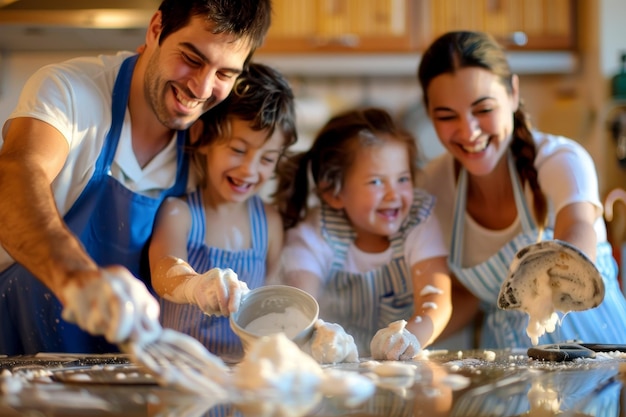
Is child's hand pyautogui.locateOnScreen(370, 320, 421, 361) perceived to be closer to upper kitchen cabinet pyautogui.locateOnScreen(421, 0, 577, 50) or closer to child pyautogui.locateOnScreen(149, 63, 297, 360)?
child pyautogui.locateOnScreen(149, 63, 297, 360)

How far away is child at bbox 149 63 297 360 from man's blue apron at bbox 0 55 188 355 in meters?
0.05

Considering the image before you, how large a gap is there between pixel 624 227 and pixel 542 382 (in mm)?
1566

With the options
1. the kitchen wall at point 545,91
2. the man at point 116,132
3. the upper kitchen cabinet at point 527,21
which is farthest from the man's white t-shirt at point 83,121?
the upper kitchen cabinet at point 527,21

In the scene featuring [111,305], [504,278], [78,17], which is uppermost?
[78,17]

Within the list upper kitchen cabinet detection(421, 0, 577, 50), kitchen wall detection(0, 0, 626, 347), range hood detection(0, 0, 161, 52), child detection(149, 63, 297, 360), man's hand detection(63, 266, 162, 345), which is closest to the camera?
man's hand detection(63, 266, 162, 345)

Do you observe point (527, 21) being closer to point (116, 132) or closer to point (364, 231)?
point (364, 231)

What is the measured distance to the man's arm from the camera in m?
0.87

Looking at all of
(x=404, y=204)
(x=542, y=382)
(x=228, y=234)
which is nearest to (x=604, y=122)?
(x=404, y=204)

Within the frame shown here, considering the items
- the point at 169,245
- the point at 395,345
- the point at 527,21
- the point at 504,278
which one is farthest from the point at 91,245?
the point at 527,21

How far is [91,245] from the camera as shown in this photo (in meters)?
1.45

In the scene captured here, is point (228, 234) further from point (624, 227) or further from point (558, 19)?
point (558, 19)

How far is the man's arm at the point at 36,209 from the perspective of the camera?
0.87 meters

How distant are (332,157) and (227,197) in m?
0.30

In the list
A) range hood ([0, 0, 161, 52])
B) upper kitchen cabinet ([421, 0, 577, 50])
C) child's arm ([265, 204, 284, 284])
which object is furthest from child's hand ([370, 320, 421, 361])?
upper kitchen cabinet ([421, 0, 577, 50])
